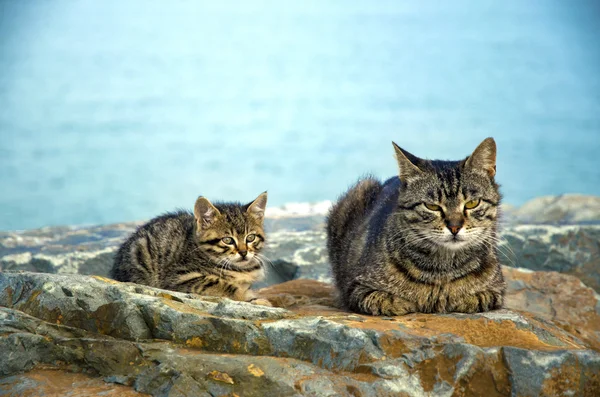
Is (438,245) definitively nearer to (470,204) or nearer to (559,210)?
(470,204)

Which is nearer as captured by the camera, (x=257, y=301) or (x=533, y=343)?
(x=533, y=343)

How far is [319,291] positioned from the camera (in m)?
6.09

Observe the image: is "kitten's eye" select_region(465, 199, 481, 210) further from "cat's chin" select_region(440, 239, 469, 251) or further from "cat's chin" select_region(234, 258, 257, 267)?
"cat's chin" select_region(234, 258, 257, 267)

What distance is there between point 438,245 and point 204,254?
6.52 feet

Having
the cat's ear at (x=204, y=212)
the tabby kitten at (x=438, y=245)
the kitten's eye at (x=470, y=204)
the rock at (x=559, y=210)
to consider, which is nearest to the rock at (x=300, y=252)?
the rock at (x=559, y=210)

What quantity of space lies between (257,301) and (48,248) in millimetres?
5262

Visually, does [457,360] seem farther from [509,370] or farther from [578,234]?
[578,234]

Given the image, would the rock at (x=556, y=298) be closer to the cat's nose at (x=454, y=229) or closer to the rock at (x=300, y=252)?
the rock at (x=300, y=252)

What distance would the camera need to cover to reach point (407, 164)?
14.9 feet

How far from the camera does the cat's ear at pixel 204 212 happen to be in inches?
216

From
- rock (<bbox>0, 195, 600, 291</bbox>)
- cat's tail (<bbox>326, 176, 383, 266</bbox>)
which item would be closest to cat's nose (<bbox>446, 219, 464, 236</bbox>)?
cat's tail (<bbox>326, 176, 383, 266</bbox>)

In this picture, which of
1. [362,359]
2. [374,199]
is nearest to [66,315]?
[362,359]

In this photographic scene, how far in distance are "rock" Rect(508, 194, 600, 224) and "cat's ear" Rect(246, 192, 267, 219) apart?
6049mm

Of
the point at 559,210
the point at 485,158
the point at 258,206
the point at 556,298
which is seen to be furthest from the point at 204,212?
the point at 559,210
